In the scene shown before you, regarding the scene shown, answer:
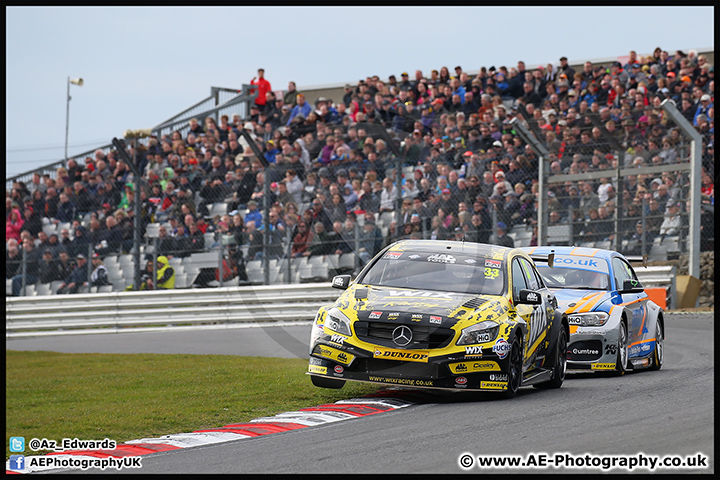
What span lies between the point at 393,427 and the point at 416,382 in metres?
1.26

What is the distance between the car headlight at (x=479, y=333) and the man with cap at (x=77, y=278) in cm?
1377

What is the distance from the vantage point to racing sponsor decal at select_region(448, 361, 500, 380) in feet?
28.3

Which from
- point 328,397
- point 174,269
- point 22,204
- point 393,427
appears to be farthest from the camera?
point 22,204

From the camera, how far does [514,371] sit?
9055mm

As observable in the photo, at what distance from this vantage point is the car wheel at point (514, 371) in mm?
8930

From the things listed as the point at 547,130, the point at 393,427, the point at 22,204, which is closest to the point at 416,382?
the point at 393,427

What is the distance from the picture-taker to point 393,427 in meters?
7.42

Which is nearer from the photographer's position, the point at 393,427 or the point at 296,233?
the point at 393,427

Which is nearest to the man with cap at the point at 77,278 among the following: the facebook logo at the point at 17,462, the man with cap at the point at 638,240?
the man with cap at the point at 638,240

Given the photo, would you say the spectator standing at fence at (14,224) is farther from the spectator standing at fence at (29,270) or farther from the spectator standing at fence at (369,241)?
the spectator standing at fence at (369,241)

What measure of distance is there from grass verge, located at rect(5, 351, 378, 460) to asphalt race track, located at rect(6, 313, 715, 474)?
1.22 m

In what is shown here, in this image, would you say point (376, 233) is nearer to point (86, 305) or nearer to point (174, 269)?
point (174, 269)

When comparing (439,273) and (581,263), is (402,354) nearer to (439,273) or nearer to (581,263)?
(439,273)

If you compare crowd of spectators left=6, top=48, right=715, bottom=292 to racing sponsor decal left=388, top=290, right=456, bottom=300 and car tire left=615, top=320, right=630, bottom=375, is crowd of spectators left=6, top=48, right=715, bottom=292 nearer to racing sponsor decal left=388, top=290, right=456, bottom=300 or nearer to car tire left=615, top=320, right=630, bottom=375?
car tire left=615, top=320, right=630, bottom=375
